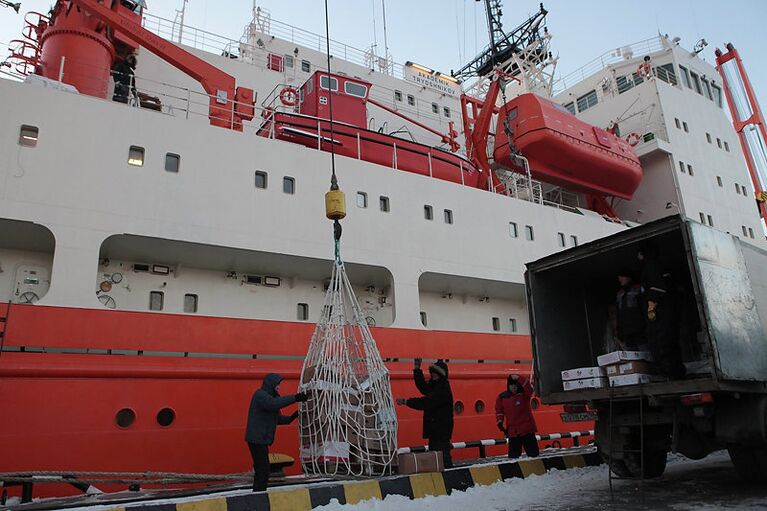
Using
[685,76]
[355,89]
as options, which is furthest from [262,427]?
[685,76]

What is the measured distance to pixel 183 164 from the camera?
736cm

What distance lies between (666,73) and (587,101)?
2.23m

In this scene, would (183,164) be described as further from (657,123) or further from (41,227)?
(657,123)

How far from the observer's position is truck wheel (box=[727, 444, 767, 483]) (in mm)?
4551

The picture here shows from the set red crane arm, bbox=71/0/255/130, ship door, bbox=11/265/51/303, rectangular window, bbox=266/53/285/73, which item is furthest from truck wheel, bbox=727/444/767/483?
rectangular window, bbox=266/53/285/73

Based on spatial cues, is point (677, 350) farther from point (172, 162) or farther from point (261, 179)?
point (172, 162)

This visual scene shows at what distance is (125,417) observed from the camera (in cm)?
587

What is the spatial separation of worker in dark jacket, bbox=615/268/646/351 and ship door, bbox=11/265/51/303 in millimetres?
6345

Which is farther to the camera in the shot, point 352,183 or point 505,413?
point 352,183

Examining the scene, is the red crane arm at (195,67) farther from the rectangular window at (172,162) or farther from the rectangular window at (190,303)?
the rectangular window at (190,303)

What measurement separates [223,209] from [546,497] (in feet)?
16.6

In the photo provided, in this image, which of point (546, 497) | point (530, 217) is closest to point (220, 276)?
point (546, 497)

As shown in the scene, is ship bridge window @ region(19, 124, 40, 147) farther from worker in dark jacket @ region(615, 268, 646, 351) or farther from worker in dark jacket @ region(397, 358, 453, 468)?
worker in dark jacket @ region(615, 268, 646, 351)

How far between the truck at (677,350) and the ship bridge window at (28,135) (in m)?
5.81
